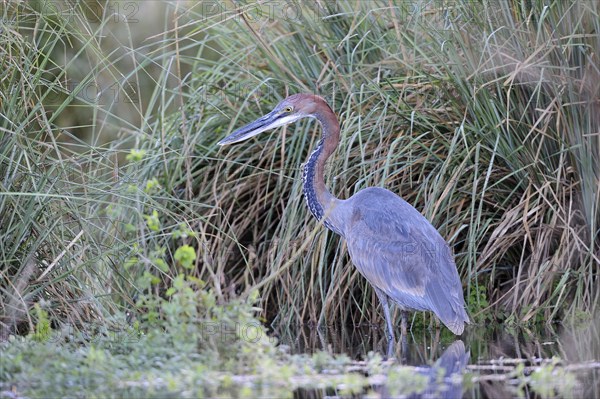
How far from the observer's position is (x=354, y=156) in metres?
7.25

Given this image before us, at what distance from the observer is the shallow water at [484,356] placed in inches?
175

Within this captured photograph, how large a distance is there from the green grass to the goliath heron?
258 millimetres

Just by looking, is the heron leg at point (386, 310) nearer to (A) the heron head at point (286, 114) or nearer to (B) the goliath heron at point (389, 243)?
(B) the goliath heron at point (389, 243)

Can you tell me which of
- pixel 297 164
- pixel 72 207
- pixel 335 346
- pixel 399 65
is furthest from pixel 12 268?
pixel 399 65

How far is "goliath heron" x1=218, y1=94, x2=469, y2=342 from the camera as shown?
20.4 ft

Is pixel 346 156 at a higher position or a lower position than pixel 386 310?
higher

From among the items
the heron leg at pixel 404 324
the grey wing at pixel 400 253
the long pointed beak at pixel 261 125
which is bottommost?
the heron leg at pixel 404 324

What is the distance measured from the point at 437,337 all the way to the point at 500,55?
194 centimetres

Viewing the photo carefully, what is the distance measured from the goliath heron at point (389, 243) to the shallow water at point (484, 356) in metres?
0.26

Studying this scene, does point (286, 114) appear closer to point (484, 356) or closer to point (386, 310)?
point (386, 310)

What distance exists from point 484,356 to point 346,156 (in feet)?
6.55

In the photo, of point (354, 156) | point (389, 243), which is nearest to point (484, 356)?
point (389, 243)

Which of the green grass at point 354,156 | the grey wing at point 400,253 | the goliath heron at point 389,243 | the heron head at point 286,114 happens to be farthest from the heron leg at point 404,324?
the heron head at point 286,114

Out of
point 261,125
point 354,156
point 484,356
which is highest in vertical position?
point 261,125
